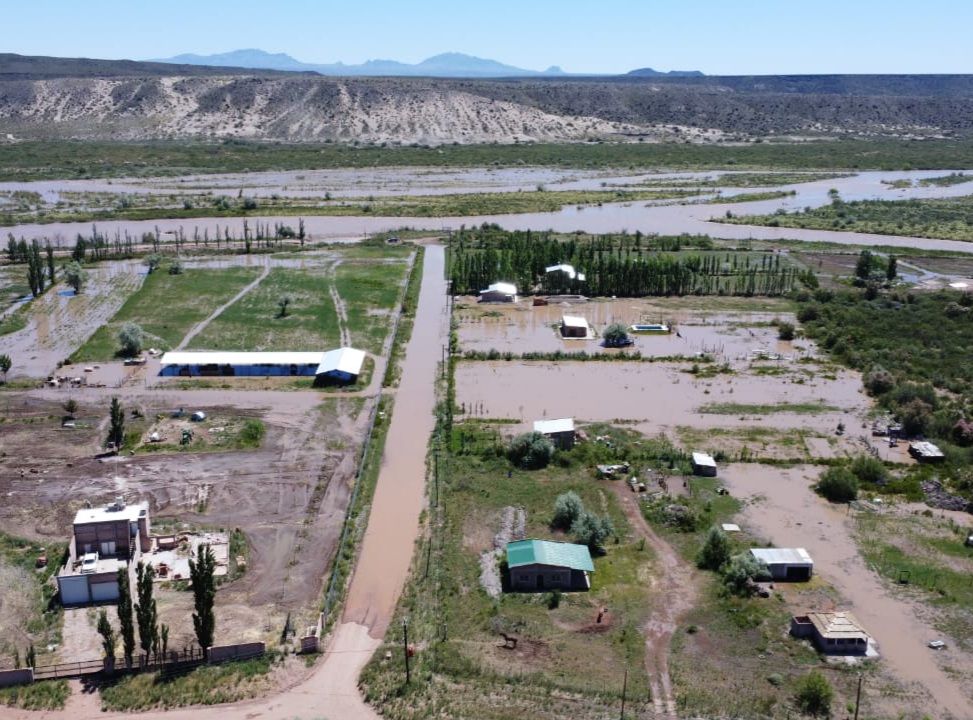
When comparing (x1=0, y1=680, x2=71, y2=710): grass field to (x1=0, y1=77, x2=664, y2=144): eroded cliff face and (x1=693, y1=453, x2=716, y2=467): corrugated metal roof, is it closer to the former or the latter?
(x1=693, y1=453, x2=716, y2=467): corrugated metal roof

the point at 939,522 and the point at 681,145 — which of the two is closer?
the point at 939,522

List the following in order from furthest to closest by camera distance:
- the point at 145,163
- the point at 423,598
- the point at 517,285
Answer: the point at 145,163 → the point at 517,285 → the point at 423,598

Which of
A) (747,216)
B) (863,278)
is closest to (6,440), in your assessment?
(863,278)

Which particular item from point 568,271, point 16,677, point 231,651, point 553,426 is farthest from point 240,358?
point 568,271

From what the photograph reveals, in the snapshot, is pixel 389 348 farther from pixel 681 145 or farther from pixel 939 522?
pixel 681 145

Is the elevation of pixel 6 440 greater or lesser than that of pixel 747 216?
lesser

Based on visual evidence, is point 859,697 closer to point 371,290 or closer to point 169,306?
point 371,290

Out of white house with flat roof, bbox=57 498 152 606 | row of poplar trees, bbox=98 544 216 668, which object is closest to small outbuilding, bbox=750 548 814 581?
row of poplar trees, bbox=98 544 216 668
